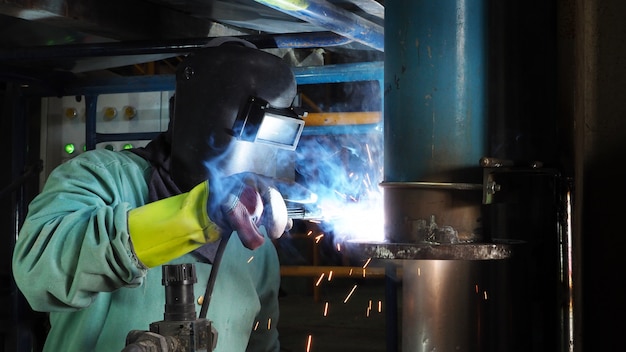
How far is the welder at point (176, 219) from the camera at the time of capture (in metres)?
1.48

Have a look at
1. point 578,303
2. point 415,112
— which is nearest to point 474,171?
point 415,112

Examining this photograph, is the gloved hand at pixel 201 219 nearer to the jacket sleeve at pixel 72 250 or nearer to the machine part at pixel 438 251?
the jacket sleeve at pixel 72 250

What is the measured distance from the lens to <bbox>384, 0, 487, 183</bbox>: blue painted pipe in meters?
1.09

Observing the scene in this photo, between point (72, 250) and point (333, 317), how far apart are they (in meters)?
5.59

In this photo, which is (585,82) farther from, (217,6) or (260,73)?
(217,6)

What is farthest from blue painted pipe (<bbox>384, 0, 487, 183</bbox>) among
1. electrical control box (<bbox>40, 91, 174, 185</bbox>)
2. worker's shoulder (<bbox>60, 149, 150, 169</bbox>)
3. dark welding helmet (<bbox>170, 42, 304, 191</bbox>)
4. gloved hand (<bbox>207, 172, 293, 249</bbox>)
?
electrical control box (<bbox>40, 91, 174, 185</bbox>)

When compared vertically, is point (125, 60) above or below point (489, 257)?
above

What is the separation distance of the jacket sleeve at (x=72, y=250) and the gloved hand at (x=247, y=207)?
21 cm

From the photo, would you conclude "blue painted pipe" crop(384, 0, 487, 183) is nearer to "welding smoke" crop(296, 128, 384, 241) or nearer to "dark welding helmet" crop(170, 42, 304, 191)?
"welding smoke" crop(296, 128, 384, 241)

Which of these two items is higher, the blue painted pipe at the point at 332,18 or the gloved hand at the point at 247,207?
the blue painted pipe at the point at 332,18

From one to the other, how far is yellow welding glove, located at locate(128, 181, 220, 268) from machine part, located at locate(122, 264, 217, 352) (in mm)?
79

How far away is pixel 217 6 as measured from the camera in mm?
2359

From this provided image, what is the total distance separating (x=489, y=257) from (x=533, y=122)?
0.81 feet

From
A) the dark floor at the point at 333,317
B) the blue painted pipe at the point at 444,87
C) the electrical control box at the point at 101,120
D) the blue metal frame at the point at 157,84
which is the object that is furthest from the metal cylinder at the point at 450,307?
the dark floor at the point at 333,317
